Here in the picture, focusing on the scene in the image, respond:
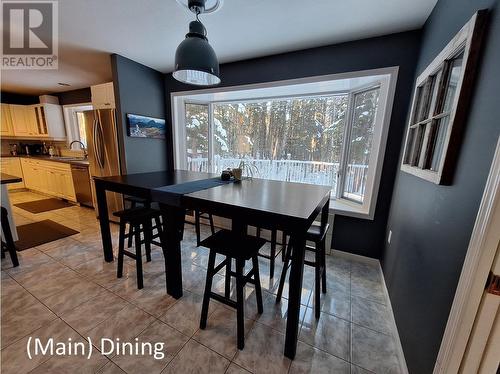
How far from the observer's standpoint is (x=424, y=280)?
121 cm

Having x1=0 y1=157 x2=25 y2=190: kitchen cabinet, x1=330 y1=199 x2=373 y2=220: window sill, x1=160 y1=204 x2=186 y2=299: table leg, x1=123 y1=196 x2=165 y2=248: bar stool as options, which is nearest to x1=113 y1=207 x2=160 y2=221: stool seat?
x1=123 y1=196 x2=165 y2=248: bar stool

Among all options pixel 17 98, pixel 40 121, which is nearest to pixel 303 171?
pixel 40 121

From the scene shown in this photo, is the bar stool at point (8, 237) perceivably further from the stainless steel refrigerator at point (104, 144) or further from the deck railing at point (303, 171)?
the deck railing at point (303, 171)

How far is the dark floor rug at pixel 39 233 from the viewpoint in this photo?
107 inches

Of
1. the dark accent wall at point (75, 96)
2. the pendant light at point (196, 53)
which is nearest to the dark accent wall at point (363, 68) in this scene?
the pendant light at point (196, 53)

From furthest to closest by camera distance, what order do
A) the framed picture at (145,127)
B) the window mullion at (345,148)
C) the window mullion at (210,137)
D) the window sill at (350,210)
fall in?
the window mullion at (210,137), the framed picture at (145,127), the window mullion at (345,148), the window sill at (350,210)

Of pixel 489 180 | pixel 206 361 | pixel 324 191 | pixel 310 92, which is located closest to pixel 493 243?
pixel 489 180

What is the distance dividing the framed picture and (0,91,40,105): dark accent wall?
14.9 feet

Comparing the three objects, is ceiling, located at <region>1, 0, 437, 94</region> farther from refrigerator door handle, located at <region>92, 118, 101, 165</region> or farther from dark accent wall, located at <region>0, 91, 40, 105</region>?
dark accent wall, located at <region>0, 91, 40, 105</region>

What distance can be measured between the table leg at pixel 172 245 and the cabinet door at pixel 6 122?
631 centimetres

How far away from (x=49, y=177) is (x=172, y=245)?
4947 millimetres

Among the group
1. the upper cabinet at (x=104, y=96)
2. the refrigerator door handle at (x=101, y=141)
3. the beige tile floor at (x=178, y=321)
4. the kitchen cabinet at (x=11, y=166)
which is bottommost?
the beige tile floor at (x=178, y=321)

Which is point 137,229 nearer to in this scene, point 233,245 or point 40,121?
point 233,245

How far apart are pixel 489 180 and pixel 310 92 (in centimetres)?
256
